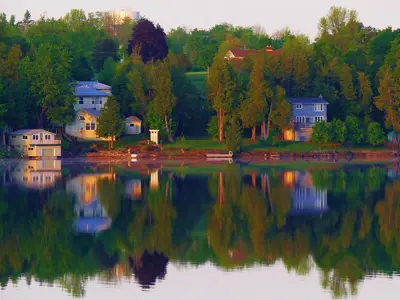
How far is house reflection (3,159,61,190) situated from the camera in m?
53.7

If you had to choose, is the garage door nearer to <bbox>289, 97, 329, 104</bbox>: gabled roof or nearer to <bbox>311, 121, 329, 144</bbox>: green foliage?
<bbox>289, 97, 329, 104</bbox>: gabled roof

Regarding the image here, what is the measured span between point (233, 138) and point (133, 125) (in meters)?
9.81

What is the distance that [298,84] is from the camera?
8944 centimetres

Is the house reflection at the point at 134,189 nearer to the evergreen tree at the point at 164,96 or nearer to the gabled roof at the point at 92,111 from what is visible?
the evergreen tree at the point at 164,96

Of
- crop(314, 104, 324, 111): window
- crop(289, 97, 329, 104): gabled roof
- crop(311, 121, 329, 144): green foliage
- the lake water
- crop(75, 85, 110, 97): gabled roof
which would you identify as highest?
crop(75, 85, 110, 97): gabled roof

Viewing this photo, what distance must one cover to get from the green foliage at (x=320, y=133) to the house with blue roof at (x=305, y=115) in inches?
85.4

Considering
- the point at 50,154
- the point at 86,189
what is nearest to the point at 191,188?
the point at 86,189

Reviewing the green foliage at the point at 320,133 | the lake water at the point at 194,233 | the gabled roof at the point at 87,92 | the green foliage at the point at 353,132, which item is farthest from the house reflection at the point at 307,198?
the gabled roof at the point at 87,92

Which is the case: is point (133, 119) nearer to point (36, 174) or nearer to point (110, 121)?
point (110, 121)

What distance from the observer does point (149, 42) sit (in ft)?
342

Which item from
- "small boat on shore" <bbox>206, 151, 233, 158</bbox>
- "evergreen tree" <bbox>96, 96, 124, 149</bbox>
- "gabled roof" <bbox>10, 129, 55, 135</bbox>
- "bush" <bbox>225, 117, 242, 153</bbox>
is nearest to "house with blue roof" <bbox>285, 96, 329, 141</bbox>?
"bush" <bbox>225, 117, 242, 153</bbox>

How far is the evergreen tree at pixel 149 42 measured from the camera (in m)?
104

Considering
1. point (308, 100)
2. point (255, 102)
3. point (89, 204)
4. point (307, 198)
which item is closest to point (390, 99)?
point (308, 100)

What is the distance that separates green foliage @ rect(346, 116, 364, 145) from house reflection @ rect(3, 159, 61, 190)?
25910mm
